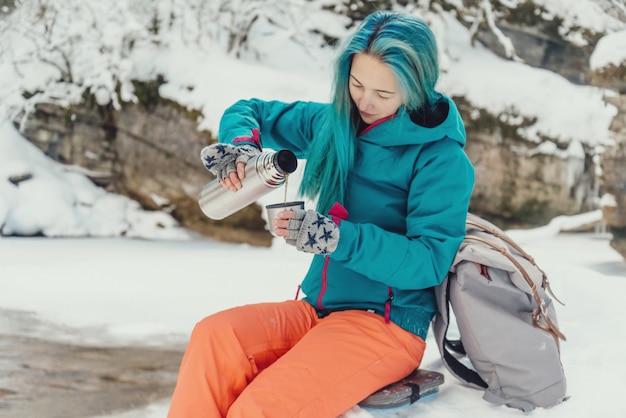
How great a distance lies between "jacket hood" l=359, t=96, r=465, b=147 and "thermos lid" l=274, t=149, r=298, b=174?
1.23 ft

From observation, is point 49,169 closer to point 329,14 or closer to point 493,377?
point 329,14

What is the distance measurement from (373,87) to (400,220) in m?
0.41

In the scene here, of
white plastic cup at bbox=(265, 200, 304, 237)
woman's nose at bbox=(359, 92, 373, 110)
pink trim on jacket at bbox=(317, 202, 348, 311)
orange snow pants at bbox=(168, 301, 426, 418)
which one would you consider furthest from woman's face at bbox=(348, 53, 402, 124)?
orange snow pants at bbox=(168, 301, 426, 418)

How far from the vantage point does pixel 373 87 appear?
1.96 metres

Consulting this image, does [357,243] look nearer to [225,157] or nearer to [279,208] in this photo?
[279,208]

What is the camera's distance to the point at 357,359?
186 cm

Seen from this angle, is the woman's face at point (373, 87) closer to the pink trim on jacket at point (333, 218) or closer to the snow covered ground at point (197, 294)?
the pink trim on jacket at point (333, 218)

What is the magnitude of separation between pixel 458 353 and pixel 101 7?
618 cm

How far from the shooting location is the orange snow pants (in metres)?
1.71

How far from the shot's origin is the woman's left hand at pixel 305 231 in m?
1.69

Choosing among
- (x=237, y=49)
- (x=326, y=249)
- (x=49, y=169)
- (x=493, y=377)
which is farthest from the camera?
(x=237, y=49)

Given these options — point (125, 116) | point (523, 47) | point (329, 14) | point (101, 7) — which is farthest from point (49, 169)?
point (523, 47)

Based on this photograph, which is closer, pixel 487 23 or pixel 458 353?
pixel 458 353

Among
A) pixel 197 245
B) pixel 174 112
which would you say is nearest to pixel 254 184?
pixel 197 245
